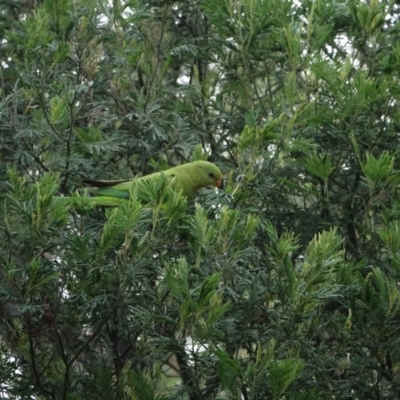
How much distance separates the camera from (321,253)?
498 cm

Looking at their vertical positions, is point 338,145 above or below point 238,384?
above

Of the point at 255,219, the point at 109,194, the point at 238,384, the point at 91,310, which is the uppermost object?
the point at 109,194

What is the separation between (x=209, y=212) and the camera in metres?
5.39

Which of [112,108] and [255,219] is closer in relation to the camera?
[255,219]

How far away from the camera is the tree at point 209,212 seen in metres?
4.97

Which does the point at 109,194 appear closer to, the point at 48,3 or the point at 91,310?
the point at 91,310

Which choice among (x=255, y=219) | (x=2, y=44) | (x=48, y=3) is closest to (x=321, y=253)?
(x=255, y=219)

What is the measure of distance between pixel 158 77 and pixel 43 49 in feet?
3.62

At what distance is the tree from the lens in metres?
4.97

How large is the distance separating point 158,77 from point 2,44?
1.41 m

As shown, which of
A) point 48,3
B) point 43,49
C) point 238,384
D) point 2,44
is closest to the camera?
point 238,384

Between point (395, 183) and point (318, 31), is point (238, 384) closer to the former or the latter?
point (395, 183)

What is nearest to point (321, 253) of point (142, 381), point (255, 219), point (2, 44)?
point (255, 219)

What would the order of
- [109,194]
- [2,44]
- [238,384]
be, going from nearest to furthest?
[238,384], [109,194], [2,44]
